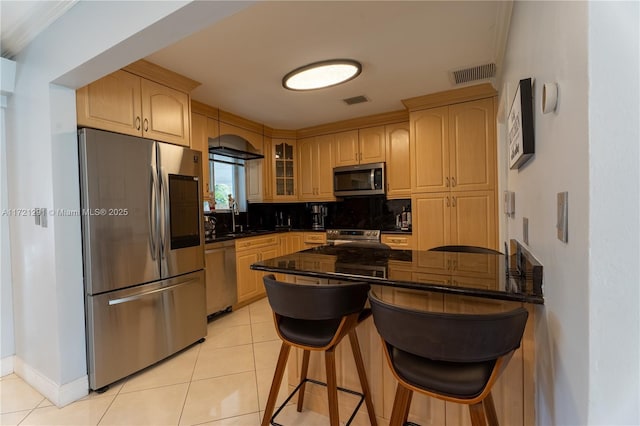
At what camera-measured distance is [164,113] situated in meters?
2.49

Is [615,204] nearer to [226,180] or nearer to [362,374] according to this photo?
[362,374]

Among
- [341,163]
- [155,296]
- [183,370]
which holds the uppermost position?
[341,163]

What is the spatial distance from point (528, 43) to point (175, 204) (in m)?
2.49

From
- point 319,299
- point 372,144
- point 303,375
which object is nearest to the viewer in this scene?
point 319,299

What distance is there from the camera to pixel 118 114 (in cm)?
218

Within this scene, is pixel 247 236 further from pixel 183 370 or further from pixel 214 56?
pixel 214 56

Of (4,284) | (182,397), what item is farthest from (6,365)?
(182,397)

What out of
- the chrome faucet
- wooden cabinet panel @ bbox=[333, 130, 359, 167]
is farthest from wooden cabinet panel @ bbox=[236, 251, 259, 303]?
wooden cabinet panel @ bbox=[333, 130, 359, 167]

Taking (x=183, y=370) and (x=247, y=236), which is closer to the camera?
(x=183, y=370)

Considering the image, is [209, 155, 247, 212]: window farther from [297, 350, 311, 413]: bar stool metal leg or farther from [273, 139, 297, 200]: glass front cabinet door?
[297, 350, 311, 413]: bar stool metal leg

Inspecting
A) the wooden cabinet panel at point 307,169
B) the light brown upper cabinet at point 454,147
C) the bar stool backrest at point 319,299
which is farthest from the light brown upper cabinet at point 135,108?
the light brown upper cabinet at point 454,147

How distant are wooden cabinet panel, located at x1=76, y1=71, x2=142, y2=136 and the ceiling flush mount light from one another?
3.96 ft

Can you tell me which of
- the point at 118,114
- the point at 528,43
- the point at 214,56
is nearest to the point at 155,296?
the point at 118,114

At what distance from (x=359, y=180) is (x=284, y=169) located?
4.00ft
